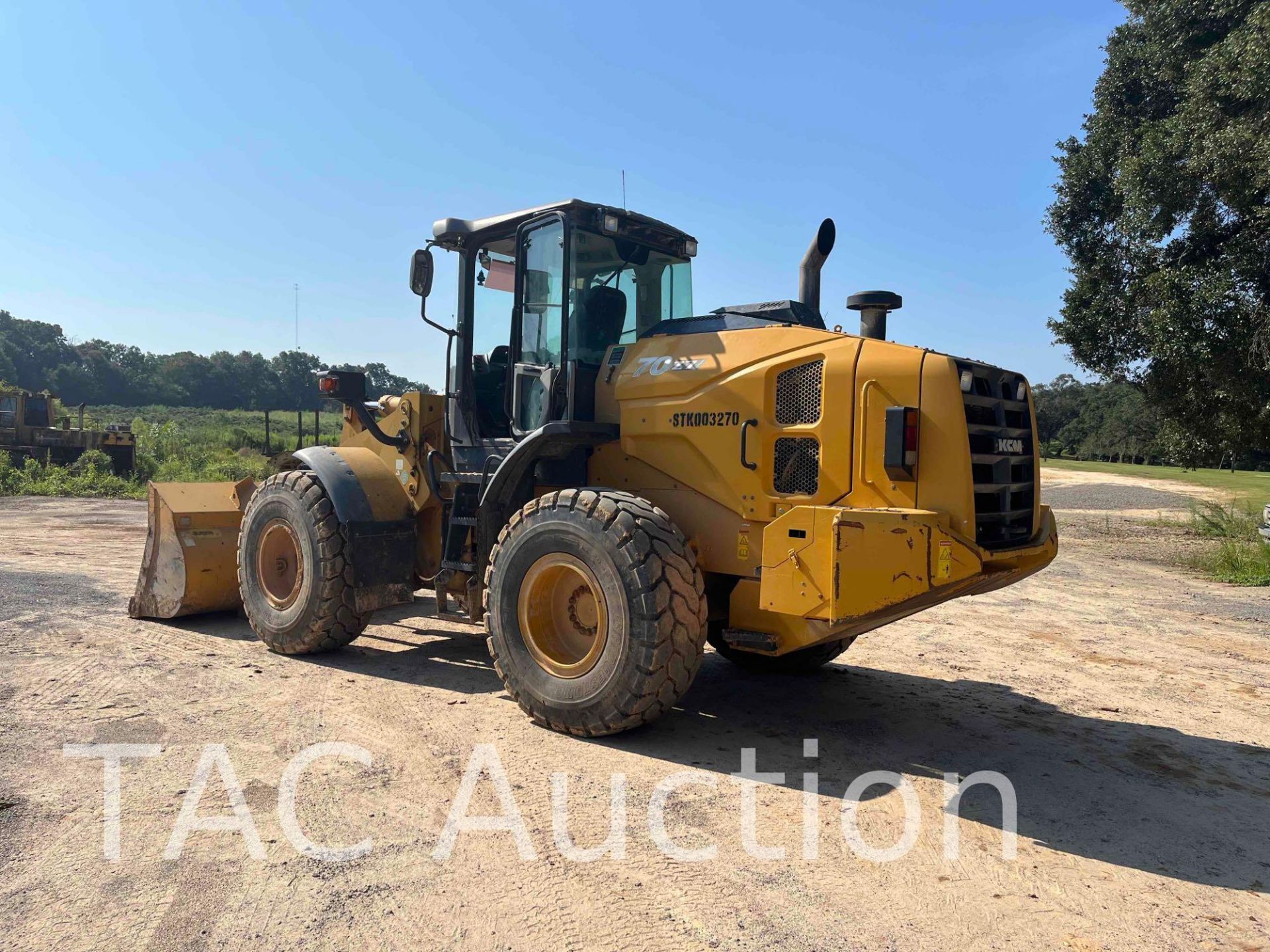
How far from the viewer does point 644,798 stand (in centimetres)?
401

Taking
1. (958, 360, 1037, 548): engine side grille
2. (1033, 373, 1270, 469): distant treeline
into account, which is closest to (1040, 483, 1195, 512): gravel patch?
(1033, 373, 1270, 469): distant treeline

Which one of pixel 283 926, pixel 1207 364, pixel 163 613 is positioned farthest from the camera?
pixel 1207 364

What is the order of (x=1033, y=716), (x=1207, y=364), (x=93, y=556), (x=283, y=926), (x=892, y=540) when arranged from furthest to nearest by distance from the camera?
(x=1207, y=364), (x=93, y=556), (x=1033, y=716), (x=892, y=540), (x=283, y=926)

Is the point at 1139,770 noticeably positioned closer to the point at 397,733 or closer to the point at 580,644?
the point at 580,644

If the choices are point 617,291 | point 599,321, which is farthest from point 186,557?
point 617,291

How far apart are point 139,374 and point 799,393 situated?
89.4m

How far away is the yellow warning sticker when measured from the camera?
414cm

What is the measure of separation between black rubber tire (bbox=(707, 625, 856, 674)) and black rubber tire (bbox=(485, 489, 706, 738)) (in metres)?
1.73

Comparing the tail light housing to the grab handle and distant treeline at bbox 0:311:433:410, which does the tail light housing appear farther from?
distant treeline at bbox 0:311:433:410

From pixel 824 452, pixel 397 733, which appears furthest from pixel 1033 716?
Result: pixel 397 733

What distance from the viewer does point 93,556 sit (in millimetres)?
11570

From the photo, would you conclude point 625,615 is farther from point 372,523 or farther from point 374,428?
point 374,428

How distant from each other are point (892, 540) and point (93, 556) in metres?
11.2

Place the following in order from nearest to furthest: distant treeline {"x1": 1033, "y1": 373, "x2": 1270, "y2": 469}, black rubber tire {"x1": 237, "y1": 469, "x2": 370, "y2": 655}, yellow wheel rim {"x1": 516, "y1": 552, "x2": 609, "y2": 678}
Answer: yellow wheel rim {"x1": 516, "y1": 552, "x2": 609, "y2": 678}
black rubber tire {"x1": 237, "y1": 469, "x2": 370, "y2": 655}
distant treeline {"x1": 1033, "y1": 373, "x2": 1270, "y2": 469}
